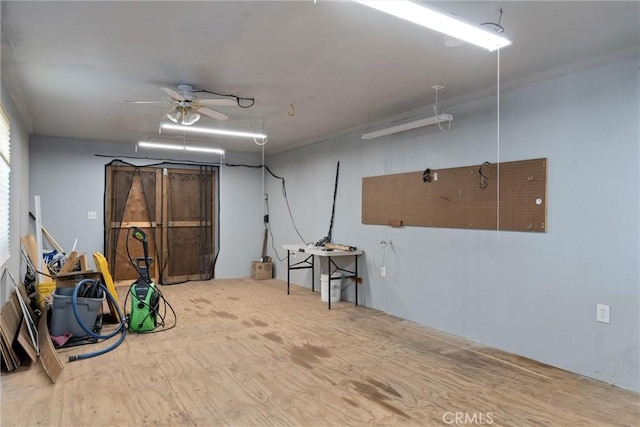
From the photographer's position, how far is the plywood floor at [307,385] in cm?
253

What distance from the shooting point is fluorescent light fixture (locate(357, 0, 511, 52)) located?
178 cm

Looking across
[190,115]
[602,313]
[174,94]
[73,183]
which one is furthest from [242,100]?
[73,183]

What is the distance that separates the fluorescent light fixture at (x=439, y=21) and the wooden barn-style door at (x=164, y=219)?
20.3 feet

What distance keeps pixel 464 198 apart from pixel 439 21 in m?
2.48

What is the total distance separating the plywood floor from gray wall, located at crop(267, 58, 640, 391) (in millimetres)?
282

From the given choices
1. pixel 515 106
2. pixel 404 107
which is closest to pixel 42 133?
pixel 404 107

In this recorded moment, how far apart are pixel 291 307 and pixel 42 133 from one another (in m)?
4.69

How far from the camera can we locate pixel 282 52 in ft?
9.59

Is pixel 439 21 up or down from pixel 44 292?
up

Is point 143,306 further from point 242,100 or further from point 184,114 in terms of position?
point 242,100

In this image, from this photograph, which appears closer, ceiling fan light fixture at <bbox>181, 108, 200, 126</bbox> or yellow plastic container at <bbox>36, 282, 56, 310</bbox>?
ceiling fan light fixture at <bbox>181, 108, 200, 126</bbox>

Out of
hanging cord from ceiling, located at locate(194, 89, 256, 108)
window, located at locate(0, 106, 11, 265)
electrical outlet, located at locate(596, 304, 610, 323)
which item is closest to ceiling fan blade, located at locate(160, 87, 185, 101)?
hanging cord from ceiling, located at locate(194, 89, 256, 108)

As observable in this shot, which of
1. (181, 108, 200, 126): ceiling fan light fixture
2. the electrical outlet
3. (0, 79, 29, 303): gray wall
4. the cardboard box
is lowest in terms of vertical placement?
the cardboard box

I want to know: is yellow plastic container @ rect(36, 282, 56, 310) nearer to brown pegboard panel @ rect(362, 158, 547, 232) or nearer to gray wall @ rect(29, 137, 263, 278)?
gray wall @ rect(29, 137, 263, 278)
